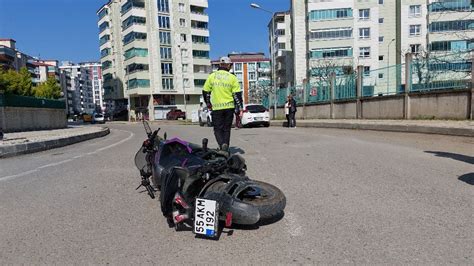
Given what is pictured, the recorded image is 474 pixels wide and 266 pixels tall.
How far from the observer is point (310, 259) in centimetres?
291

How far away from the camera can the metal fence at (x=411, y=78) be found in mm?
13828

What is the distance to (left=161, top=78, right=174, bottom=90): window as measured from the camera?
74662mm

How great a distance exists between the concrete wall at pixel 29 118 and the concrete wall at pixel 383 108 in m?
19.9

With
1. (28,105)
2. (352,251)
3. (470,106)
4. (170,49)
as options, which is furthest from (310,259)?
(170,49)

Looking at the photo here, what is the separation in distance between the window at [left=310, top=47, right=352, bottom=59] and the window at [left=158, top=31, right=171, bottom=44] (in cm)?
3011

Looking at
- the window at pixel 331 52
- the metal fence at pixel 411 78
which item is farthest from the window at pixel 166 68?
the metal fence at pixel 411 78

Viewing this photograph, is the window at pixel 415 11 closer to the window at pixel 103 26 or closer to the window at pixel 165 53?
the window at pixel 165 53

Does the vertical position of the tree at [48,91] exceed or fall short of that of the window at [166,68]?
it falls short

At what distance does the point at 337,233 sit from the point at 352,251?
0.41 m

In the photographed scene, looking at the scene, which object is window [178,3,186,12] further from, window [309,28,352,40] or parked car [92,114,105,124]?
parked car [92,114,105,124]

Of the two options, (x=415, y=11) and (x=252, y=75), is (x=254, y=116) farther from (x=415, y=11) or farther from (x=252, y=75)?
(x=252, y=75)

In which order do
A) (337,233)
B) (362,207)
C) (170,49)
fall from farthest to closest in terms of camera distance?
1. (170,49)
2. (362,207)
3. (337,233)

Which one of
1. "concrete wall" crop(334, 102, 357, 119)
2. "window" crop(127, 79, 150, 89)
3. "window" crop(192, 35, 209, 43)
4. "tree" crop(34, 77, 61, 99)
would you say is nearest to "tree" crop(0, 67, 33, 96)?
"tree" crop(34, 77, 61, 99)

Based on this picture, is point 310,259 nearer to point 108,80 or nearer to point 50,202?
point 50,202
